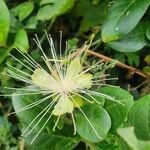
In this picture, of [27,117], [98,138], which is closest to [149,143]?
[98,138]

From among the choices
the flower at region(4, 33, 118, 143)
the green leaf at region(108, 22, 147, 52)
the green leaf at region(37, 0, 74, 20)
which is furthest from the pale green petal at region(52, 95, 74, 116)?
the green leaf at region(37, 0, 74, 20)

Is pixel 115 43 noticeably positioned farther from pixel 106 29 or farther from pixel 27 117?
pixel 27 117

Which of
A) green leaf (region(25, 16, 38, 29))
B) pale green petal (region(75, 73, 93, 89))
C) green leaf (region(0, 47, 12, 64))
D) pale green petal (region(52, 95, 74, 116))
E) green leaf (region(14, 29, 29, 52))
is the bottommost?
pale green petal (region(52, 95, 74, 116))

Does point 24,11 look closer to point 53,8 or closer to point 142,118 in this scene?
point 53,8

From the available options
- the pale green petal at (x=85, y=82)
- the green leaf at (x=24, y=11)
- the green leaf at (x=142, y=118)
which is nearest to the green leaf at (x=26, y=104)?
the pale green petal at (x=85, y=82)

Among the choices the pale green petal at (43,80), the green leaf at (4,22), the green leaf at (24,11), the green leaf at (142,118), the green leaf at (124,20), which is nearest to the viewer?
the green leaf at (142,118)

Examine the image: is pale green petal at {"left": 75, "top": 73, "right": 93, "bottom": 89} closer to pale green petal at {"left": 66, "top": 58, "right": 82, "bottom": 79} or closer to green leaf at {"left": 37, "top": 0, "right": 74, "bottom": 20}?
pale green petal at {"left": 66, "top": 58, "right": 82, "bottom": 79}

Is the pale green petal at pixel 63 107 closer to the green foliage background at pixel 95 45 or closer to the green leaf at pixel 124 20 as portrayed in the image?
the green foliage background at pixel 95 45
